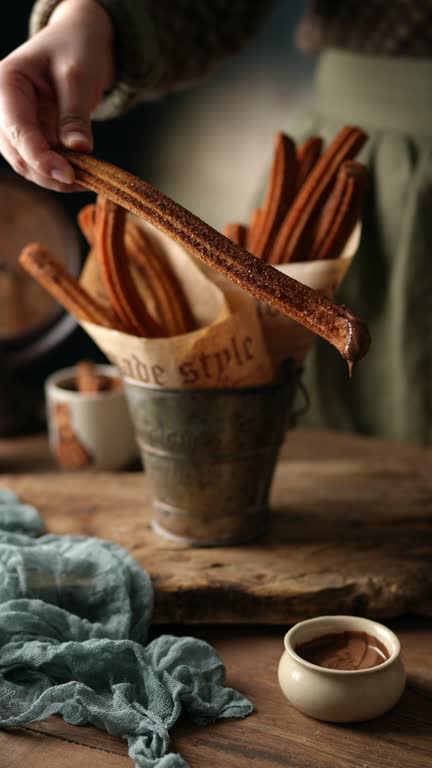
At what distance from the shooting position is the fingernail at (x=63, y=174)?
2.24 ft

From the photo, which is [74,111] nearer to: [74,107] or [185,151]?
[74,107]

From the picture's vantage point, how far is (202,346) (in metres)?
0.76

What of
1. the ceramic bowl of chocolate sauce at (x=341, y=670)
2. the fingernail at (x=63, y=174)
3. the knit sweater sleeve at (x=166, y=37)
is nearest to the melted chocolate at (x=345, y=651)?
the ceramic bowl of chocolate sauce at (x=341, y=670)

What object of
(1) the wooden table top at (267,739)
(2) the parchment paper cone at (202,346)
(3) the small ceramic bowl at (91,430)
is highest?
(2) the parchment paper cone at (202,346)

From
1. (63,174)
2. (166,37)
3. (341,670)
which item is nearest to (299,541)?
(341,670)

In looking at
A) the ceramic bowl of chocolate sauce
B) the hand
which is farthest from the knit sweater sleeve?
the ceramic bowl of chocolate sauce

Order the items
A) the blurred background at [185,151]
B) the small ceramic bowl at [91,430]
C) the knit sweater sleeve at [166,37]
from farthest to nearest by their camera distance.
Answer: the blurred background at [185,151] < the small ceramic bowl at [91,430] < the knit sweater sleeve at [166,37]

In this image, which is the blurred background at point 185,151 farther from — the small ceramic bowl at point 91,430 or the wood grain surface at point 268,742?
the wood grain surface at point 268,742

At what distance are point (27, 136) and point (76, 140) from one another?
4 centimetres

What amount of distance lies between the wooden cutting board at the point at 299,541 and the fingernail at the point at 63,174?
34 centimetres

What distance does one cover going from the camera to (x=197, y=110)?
62.0 inches

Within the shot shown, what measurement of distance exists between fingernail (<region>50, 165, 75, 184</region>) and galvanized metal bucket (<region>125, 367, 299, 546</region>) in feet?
0.67

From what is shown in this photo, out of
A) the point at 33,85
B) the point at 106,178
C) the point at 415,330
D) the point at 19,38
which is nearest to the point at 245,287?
the point at 106,178

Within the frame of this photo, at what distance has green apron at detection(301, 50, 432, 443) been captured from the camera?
3.63 ft
